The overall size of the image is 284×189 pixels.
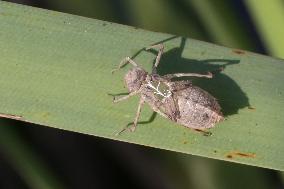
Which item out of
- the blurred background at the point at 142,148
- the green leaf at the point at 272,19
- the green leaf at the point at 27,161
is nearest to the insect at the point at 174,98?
the green leaf at the point at 272,19

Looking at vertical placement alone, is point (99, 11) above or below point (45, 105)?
above

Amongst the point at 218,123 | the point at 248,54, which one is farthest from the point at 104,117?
the point at 248,54

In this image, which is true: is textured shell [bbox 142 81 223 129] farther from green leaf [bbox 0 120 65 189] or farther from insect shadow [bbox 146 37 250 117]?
green leaf [bbox 0 120 65 189]

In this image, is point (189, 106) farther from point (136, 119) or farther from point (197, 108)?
point (136, 119)

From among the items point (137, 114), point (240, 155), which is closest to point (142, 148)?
point (137, 114)

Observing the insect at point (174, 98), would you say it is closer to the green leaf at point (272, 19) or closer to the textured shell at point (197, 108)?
the textured shell at point (197, 108)

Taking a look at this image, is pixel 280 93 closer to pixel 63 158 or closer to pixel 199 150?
pixel 199 150
